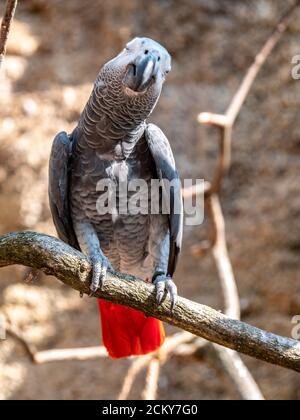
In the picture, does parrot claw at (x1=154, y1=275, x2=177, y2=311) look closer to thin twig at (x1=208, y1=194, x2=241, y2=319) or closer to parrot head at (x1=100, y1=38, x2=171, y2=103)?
parrot head at (x1=100, y1=38, x2=171, y2=103)

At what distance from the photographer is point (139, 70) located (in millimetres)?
1367

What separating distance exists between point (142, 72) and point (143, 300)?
55 centimetres

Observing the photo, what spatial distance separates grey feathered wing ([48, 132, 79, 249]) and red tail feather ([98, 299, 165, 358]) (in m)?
0.35

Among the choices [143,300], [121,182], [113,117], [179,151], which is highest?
[179,151]

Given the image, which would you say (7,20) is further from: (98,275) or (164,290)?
(164,290)

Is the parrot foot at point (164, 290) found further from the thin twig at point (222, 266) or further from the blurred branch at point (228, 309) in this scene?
the thin twig at point (222, 266)

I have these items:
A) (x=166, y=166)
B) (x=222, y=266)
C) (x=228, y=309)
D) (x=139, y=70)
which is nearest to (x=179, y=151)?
(x=222, y=266)

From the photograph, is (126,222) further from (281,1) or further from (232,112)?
(281,1)

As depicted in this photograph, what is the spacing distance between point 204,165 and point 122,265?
979 millimetres

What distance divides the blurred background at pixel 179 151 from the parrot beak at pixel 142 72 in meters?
1.27

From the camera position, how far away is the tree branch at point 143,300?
1.28 m

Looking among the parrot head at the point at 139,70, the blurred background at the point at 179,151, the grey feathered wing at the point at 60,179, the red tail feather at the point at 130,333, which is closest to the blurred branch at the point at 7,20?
the parrot head at the point at 139,70

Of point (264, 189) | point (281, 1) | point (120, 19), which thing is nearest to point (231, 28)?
point (281, 1)

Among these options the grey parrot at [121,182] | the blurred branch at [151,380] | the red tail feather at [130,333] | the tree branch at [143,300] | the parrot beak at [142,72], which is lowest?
the blurred branch at [151,380]
